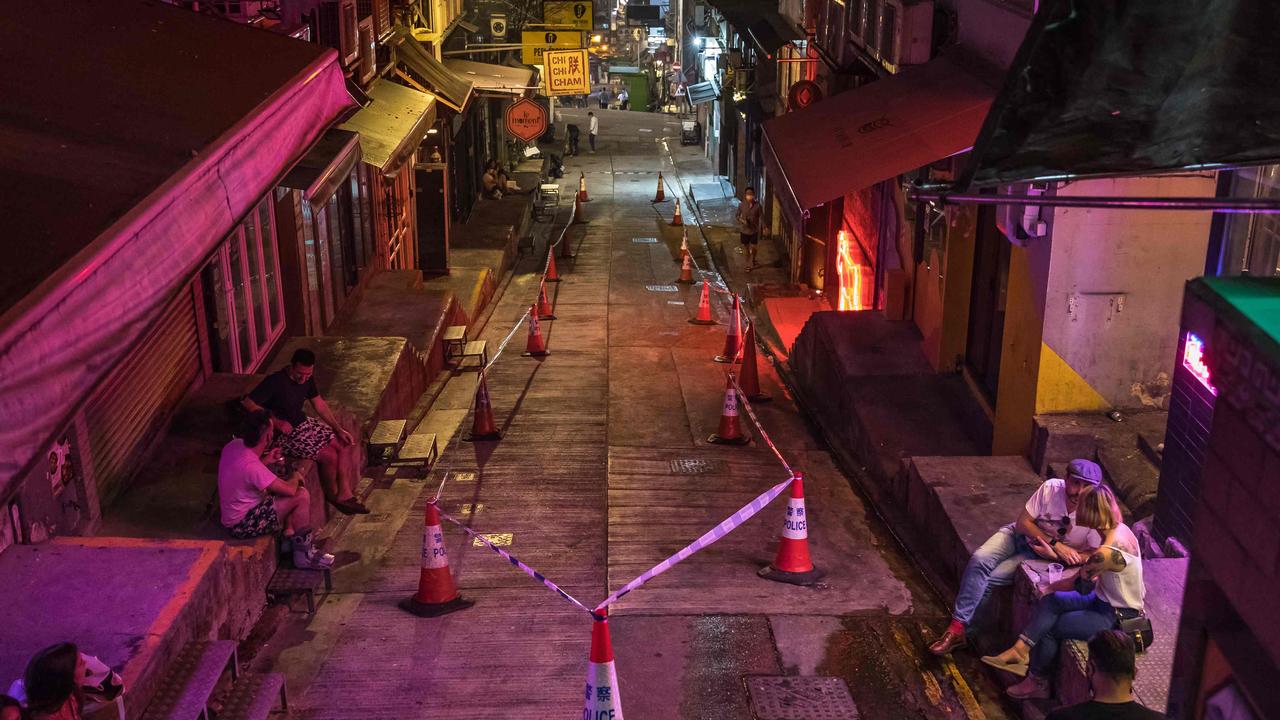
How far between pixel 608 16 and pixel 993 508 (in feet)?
241

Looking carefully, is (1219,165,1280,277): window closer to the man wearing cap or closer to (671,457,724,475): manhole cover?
the man wearing cap

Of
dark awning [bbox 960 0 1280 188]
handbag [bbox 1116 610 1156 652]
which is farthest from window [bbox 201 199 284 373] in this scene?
dark awning [bbox 960 0 1280 188]

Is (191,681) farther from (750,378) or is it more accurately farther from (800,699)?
(750,378)

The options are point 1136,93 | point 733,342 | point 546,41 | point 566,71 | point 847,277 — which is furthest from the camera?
point 566,71

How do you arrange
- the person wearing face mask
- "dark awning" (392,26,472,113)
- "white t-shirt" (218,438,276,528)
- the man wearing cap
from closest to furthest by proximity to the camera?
1. the person wearing face mask
2. the man wearing cap
3. "white t-shirt" (218,438,276,528)
4. "dark awning" (392,26,472,113)

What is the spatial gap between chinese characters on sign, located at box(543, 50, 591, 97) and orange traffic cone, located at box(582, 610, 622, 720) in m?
25.3

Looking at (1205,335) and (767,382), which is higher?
(1205,335)

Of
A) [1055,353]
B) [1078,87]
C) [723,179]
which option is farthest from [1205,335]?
[723,179]

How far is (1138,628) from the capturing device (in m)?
6.97

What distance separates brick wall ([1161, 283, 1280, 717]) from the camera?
3.58 metres

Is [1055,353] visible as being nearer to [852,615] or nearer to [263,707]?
[852,615]

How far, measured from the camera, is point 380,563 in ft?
30.5

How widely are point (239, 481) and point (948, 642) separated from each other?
15.7 ft

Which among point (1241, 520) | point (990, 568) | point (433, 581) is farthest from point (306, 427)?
point (1241, 520)
